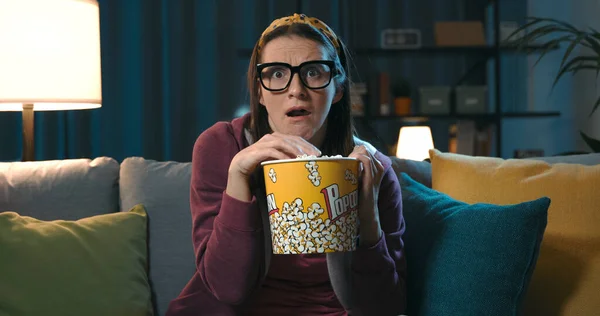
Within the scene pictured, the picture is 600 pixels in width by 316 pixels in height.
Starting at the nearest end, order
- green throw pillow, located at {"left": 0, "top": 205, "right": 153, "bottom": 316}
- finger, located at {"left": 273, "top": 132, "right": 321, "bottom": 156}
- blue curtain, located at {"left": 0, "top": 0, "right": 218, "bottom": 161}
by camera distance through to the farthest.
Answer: finger, located at {"left": 273, "top": 132, "right": 321, "bottom": 156} → green throw pillow, located at {"left": 0, "top": 205, "right": 153, "bottom": 316} → blue curtain, located at {"left": 0, "top": 0, "right": 218, "bottom": 161}

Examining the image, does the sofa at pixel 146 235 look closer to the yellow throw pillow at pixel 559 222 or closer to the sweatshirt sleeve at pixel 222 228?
the yellow throw pillow at pixel 559 222

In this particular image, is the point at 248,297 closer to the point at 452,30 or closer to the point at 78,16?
the point at 78,16

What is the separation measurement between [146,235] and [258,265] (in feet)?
1.87

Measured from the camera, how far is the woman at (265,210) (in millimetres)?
995

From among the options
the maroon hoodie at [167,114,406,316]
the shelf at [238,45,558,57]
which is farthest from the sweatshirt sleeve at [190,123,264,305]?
the shelf at [238,45,558,57]

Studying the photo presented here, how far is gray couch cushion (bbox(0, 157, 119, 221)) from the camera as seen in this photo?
1.54 metres

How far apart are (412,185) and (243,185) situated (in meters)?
0.57

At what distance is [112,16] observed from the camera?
4316 millimetres

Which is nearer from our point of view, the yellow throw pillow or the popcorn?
the popcorn

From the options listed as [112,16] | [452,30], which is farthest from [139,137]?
[452,30]

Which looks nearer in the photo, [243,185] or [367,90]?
[243,185]

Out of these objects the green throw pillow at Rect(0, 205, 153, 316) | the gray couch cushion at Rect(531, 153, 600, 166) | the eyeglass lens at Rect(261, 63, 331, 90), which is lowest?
the green throw pillow at Rect(0, 205, 153, 316)

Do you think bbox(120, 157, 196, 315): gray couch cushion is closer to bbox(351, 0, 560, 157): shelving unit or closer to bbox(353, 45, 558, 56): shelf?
A: bbox(351, 0, 560, 157): shelving unit

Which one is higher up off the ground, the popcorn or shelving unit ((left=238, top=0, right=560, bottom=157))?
shelving unit ((left=238, top=0, right=560, bottom=157))
